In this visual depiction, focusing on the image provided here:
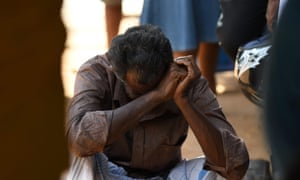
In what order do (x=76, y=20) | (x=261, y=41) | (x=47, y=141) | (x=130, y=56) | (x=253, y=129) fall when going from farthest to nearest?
(x=76, y=20)
(x=253, y=129)
(x=261, y=41)
(x=130, y=56)
(x=47, y=141)

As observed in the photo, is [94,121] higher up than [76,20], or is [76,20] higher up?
[94,121]

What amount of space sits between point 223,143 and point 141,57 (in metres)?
0.40

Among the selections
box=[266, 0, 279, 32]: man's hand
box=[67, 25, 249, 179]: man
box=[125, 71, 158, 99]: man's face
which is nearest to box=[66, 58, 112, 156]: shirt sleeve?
box=[67, 25, 249, 179]: man

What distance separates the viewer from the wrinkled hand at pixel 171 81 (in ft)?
8.49

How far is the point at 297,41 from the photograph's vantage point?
1102mm

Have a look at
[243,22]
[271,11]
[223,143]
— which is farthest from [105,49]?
[223,143]

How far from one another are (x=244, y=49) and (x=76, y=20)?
12.3 ft

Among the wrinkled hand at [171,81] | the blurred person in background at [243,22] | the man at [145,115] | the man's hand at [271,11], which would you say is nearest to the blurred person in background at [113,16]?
the blurred person in background at [243,22]

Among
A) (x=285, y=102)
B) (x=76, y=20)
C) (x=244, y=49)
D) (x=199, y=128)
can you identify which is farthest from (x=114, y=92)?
(x=76, y=20)

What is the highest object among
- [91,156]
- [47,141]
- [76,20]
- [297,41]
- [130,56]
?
[297,41]

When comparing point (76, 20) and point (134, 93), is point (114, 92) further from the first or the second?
point (76, 20)

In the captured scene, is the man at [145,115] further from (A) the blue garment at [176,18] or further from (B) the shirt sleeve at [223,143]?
(A) the blue garment at [176,18]

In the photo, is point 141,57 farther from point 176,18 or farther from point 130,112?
point 176,18

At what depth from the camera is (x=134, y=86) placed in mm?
2660
